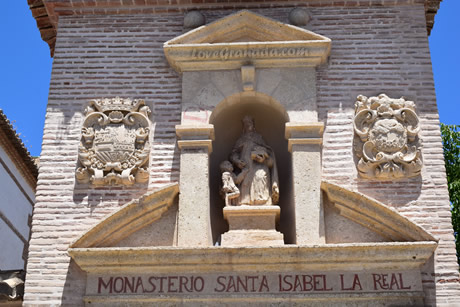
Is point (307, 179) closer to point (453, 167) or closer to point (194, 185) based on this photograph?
point (194, 185)

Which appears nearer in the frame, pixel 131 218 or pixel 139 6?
pixel 131 218

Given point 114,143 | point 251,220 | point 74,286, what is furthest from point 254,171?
point 74,286

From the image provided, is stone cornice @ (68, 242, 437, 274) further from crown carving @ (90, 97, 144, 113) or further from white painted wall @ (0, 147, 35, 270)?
white painted wall @ (0, 147, 35, 270)

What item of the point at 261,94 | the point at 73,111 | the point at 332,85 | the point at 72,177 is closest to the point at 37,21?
the point at 73,111

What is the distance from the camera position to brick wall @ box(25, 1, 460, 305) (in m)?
9.62

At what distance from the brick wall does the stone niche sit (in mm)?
279

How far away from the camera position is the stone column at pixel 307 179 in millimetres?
9578

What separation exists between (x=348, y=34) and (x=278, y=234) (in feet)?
10.9

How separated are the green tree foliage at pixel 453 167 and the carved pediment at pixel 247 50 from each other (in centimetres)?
740

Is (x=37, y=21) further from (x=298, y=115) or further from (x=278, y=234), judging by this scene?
(x=278, y=234)

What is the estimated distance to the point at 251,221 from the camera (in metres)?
9.85

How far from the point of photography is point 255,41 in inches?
441

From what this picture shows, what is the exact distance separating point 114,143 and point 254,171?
6.31ft

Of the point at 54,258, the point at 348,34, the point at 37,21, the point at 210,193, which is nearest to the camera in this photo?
the point at 54,258
